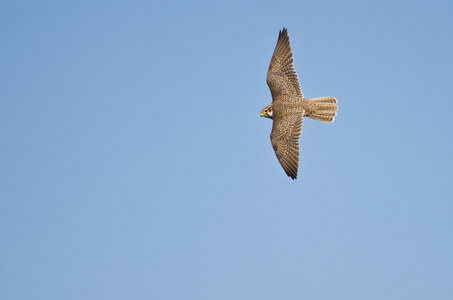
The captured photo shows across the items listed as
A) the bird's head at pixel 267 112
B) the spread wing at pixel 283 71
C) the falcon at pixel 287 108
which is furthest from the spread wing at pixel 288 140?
the spread wing at pixel 283 71

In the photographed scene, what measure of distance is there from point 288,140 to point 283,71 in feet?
7.67

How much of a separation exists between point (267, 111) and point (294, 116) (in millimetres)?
1130

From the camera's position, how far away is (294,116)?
18547mm

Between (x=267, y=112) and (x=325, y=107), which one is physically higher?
(x=267, y=112)

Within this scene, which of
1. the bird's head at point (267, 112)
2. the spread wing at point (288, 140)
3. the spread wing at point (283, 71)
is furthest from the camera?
the bird's head at point (267, 112)

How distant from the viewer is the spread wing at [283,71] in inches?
739

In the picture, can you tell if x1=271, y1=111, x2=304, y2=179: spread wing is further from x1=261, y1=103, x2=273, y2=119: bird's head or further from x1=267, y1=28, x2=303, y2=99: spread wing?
x1=267, y1=28, x2=303, y2=99: spread wing

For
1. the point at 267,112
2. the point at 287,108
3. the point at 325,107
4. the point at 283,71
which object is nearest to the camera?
the point at 325,107

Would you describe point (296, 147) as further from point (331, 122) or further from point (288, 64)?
point (288, 64)

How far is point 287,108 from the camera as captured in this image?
18.7 m

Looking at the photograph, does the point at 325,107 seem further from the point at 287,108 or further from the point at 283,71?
the point at 283,71

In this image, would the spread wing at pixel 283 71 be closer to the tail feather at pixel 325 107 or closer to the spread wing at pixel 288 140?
the tail feather at pixel 325 107

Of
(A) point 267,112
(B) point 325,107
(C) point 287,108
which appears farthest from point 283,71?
(B) point 325,107

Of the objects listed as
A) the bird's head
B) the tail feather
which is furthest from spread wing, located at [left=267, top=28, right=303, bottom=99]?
the tail feather
